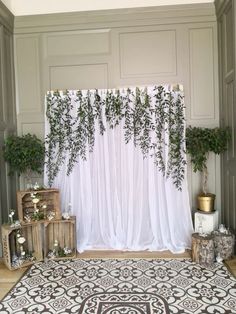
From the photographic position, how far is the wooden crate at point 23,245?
9.82 ft

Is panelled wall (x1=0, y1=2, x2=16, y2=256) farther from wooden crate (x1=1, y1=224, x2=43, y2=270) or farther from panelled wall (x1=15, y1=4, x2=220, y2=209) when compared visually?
wooden crate (x1=1, y1=224, x2=43, y2=270)

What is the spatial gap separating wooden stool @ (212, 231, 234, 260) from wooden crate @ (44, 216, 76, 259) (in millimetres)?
1581

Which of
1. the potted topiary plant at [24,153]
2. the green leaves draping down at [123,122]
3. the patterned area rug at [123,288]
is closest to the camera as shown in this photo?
the patterned area rug at [123,288]

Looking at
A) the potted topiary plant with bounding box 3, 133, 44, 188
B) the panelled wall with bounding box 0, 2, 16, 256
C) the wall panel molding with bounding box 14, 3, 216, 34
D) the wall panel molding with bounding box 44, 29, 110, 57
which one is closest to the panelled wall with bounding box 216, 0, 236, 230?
the wall panel molding with bounding box 14, 3, 216, 34

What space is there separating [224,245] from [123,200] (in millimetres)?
1221

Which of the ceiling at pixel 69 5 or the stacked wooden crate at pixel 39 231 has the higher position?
the ceiling at pixel 69 5

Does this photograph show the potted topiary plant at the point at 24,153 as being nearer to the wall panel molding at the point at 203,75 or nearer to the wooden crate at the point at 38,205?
the wooden crate at the point at 38,205

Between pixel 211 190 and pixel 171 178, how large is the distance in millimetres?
590

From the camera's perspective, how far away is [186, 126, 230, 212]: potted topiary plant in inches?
124

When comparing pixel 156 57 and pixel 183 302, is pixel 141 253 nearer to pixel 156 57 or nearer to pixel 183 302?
pixel 183 302

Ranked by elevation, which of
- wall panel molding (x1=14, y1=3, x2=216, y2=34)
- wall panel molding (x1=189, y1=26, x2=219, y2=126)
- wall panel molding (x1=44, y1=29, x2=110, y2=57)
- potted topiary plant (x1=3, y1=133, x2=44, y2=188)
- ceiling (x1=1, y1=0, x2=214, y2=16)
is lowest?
potted topiary plant (x1=3, y1=133, x2=44, y2=188)

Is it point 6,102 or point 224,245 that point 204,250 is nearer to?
point 224,245

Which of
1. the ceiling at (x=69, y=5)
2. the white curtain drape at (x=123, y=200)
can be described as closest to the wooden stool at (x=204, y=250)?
the white curtain drape at (x=123, y=200)

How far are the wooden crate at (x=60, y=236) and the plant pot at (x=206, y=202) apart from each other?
58.8 inches
